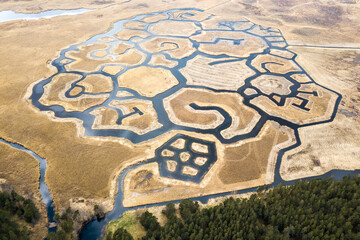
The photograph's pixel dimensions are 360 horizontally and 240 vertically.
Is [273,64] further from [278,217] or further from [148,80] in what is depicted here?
[278,217]

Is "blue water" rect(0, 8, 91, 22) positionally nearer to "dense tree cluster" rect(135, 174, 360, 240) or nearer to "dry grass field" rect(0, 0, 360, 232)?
"dry grass field" rect(0, 0, 360, 232)

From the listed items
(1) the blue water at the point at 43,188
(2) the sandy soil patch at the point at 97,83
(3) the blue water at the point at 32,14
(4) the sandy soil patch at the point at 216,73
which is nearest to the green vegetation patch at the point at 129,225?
(1) the blue water at the point at 43,188

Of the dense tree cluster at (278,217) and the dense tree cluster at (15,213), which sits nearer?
the dense tree cluster at (15,213)

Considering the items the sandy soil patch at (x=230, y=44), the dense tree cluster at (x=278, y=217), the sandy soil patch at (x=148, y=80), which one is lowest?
the dense tree cluster at (x=278, y=217)

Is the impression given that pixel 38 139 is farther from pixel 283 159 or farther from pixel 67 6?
pixel 67 6

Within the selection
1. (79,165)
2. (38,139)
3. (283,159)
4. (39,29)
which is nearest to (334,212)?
(283,159)

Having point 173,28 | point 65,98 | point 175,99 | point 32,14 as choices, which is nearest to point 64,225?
point 65,98

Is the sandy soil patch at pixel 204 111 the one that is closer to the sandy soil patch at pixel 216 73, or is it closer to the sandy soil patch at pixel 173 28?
the sandy soil patch at pixel 216 73

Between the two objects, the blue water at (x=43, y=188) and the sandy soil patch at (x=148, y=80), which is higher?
the sandy soil patch at (x=148, y=80)
